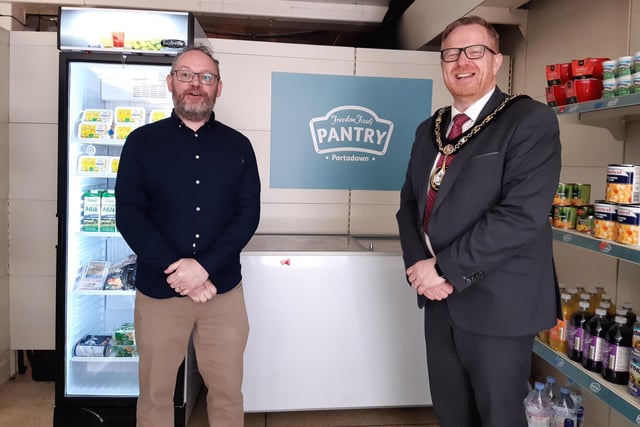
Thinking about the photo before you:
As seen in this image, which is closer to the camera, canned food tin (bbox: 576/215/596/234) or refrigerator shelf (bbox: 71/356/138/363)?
canned food tin (bbox: 576/215/596/234)

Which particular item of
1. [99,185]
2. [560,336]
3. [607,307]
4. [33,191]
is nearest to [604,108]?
[607,307]

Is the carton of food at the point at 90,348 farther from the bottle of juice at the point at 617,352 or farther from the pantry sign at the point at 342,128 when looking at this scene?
the bottle of juice at the point at 617,352

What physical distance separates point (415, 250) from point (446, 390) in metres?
0.52

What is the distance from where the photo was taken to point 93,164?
2576mm

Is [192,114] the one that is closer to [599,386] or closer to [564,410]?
[599,386]

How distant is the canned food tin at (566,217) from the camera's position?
190 centimetres

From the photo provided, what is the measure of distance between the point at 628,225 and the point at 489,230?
517mm

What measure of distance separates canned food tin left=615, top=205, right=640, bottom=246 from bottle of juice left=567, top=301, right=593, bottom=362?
16.7 inches

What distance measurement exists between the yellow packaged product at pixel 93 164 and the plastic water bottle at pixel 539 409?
2473 millimetres

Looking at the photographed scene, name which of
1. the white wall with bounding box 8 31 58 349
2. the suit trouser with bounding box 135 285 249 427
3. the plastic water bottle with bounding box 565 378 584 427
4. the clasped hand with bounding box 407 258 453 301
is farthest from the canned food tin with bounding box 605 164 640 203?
the white wall with bounding box 8 31 58 349

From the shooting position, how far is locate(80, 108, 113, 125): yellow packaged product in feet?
8.54

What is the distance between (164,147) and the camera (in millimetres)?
1927

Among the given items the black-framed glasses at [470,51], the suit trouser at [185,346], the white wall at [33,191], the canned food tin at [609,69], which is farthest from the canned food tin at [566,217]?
the white wall at [33,191]

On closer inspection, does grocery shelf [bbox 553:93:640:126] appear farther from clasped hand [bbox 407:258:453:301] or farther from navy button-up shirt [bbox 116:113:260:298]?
navy button-up shirt [bbox 116:113:260:298]
